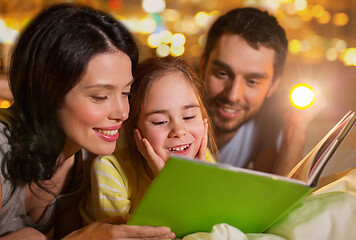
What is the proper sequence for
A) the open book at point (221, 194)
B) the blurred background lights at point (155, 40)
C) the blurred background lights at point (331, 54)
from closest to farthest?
the open book at point (221, 194)
the blurred background lights at point (331, 54)
the blurred background lights at point (155, 40)

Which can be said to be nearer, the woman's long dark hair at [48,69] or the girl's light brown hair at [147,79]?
the woman's long dark hair at [48,69]

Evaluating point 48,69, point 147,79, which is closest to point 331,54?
point 147,79

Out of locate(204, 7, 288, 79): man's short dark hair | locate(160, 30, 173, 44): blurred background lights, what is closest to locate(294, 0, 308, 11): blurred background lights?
locate(160, 30, 173, 44): blurred background lights

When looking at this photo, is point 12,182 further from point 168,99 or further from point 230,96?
point 230,96

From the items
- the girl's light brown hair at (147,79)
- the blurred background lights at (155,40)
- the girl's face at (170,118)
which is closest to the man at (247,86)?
the girl's light brown hair at (147,79)

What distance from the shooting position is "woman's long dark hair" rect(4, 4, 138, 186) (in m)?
0.83

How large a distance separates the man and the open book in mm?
549

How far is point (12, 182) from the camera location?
942 millimetres

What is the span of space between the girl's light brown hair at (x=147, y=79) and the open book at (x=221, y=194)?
0.36 meters

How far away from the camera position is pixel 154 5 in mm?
3486

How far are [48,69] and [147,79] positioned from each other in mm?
268

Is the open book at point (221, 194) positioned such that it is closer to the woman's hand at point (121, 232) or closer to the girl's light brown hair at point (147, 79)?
the woman's hand at point (121, 232)

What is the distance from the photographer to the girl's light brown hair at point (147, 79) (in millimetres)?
999

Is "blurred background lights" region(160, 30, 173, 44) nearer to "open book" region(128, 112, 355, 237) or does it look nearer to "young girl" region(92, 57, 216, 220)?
"young girl" region(92, 57, 216, 220)
